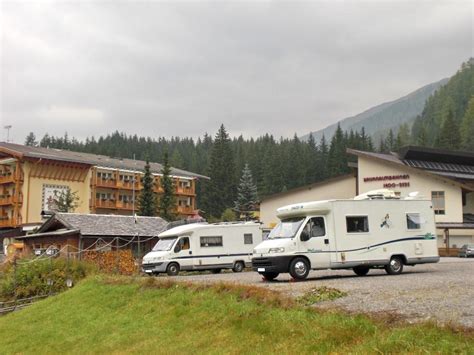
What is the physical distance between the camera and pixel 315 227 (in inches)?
798

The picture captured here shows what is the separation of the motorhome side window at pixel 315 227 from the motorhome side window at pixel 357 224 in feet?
3.29

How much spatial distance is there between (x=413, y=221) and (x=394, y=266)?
6.14 feet

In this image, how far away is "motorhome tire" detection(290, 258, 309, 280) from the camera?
19.3 m

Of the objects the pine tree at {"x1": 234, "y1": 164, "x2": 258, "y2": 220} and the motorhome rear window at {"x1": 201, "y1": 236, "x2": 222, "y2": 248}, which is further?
the pine tree at {"x1": 234, "y1": 164, "x2": 258, "y2": 220}

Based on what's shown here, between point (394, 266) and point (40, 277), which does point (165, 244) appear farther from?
point (394, 266)

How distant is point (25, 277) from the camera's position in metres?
25.7

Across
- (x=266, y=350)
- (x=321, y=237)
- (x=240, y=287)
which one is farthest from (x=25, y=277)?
(x=266, y=350)

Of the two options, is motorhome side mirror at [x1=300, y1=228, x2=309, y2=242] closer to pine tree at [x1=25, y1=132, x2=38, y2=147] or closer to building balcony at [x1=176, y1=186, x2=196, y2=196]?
building balcony at [x1=176, y1=186, x2=196, y2=196]

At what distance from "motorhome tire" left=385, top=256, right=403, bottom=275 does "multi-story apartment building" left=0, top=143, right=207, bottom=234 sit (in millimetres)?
53889

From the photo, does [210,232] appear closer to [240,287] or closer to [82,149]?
[240,287]

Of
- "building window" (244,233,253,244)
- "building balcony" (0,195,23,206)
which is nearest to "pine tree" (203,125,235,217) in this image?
"building balcony" (0,195,23,206)

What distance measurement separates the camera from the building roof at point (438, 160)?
70562 millimetres

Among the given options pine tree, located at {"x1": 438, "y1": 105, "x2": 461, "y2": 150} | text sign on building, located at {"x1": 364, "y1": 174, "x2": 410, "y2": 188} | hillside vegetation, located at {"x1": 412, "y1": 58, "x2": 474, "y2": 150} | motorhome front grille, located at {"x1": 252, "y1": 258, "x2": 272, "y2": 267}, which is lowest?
motorhome front grille, located at {"x1": 252, "y1": 258, "x2": 272, "y2": 267}

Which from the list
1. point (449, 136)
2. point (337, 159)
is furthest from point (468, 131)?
point (337, 159)
